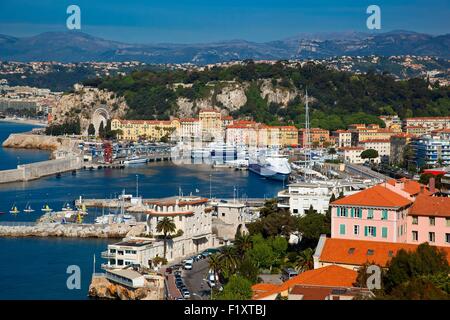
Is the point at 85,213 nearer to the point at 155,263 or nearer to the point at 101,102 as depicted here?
the point at 155,263

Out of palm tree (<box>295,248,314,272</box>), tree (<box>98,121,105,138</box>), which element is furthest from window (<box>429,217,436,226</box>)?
tree (<box>98,121,105,138</box>)

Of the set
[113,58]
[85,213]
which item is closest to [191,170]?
[85,213]

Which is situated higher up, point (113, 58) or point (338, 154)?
point (113, 58)

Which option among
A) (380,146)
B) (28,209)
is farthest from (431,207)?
(380,146)

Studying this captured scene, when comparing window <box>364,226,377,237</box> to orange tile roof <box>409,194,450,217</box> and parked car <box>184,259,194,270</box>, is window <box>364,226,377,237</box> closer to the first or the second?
orange tile roof <box>409,194,450,217</box>

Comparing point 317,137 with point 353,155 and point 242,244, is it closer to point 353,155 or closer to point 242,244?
point 353,155

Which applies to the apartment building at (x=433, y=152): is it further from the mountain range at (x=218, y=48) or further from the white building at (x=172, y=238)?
the mountain range at (x=218, y=48)
